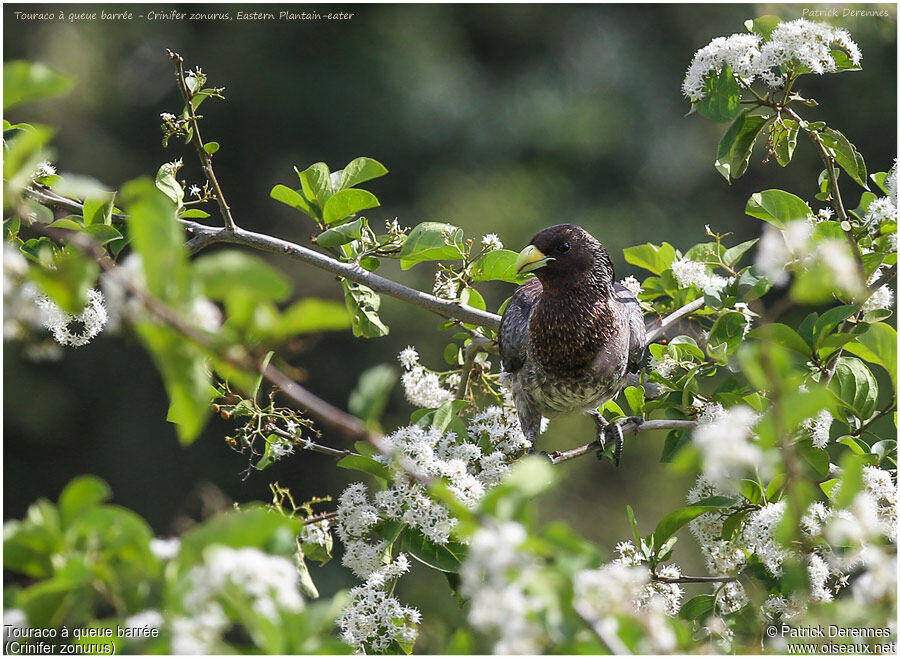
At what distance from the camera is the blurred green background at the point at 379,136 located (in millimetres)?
6531

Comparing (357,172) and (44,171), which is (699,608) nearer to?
(357,172)

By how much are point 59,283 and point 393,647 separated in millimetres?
844

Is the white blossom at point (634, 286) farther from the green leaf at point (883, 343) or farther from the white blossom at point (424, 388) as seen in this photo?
the green leaf at point (883, 343)

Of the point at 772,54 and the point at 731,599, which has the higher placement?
the point at 772,54

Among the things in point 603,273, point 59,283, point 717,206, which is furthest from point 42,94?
point 717,206

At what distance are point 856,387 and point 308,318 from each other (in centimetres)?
111

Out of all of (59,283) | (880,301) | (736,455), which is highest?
(59,283)

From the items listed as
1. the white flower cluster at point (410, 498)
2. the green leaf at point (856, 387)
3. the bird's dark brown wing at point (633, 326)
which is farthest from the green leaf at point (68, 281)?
the bird's dark brown wing at point (633, 326)

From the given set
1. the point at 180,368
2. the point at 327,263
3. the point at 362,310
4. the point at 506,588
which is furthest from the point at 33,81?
the point at 362,310

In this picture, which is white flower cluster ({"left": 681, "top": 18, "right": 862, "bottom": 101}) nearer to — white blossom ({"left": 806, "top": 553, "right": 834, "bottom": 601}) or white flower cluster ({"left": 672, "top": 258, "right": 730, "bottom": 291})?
white flower cluster ({"left": 672, "top": 258, "right": 730, "bottom": 291})

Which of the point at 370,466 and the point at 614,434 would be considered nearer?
the point at 370,466

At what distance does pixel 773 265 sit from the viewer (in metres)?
0.85

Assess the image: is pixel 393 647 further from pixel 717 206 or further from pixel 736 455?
pixel 717 206

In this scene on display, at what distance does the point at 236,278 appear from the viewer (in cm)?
65
